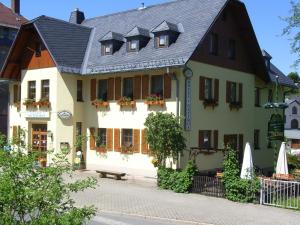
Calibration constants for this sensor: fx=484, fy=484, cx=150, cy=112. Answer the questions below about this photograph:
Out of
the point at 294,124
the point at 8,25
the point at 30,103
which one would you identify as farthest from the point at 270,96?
the point at 294,124

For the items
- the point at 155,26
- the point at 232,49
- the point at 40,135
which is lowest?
the point at 40,135

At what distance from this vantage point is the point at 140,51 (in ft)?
80.0

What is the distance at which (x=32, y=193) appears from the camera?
247 inches

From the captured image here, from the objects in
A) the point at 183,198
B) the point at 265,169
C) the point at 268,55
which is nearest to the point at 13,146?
the point at 183,198

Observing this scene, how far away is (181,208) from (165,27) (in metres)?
10.0

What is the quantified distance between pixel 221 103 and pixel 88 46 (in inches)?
328

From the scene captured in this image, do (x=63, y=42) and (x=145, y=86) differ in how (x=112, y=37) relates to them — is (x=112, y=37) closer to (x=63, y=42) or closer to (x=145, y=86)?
(x=63, y=42)

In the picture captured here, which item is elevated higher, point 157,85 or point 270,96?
point 270,96

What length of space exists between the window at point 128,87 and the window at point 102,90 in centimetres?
138

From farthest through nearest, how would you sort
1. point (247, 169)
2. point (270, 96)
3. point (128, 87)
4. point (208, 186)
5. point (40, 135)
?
point (270, 96)
point (40, 135)
point (128, 87)
point (208, 186)
point (247, 169)

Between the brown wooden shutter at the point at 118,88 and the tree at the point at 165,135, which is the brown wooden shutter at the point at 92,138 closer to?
the brown wooden shutter at the point at 118,88

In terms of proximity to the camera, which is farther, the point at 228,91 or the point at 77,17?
the point at 77,17

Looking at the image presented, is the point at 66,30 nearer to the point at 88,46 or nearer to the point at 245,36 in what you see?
the point at 88,46

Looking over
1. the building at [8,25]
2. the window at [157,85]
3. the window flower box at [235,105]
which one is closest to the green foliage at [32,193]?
the window at [157,85]
